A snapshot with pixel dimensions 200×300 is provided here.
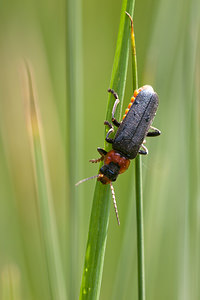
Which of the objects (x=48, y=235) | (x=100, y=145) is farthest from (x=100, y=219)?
(x=100, y=145)

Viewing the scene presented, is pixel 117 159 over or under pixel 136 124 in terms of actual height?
under

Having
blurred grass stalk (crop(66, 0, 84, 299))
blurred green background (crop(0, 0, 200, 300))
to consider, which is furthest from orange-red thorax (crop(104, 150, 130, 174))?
blurred grass stalk (crop(66, 0, 84, 299))

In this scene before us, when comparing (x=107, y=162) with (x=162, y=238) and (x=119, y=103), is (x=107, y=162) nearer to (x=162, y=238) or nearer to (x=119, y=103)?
(x=162, y=238)

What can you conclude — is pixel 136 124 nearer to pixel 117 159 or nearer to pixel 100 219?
pixel 117 159

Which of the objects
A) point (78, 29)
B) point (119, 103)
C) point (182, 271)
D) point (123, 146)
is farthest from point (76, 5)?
point (182, 271)

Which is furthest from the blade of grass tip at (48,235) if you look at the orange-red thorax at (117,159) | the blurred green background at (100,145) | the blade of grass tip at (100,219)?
the orange-red thorax at (117,159)

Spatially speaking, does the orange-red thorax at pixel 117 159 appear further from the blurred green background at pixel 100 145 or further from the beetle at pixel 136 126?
the blurred green background at pixel 100 145

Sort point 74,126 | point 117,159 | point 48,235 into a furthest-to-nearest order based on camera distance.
Answer: point 117,159
point 74,126
point 48,235
